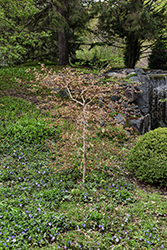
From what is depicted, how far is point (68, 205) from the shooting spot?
3.58m

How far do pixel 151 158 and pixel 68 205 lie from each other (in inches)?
80.7

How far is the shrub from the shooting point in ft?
13.7

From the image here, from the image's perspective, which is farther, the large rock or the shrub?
the large rock

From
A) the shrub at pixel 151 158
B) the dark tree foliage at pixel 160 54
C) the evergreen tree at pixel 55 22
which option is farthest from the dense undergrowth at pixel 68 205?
the dark tree foliage at pixel 160 54

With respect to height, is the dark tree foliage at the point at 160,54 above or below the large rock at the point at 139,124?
above

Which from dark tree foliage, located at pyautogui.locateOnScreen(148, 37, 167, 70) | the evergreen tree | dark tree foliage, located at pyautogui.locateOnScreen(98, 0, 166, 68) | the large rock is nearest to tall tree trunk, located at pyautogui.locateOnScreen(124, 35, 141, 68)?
dark tree foliage, located at pyautogui.locateOnScreen(98, 0, 166, 68)

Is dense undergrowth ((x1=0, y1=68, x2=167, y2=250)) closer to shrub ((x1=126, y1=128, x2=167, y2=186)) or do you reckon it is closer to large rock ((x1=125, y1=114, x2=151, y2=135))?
shrub ((x1=126, y1=128, x2=167, y2=186))

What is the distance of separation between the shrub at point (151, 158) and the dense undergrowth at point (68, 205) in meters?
0.35

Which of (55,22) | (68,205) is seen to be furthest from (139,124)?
A: (55,22)

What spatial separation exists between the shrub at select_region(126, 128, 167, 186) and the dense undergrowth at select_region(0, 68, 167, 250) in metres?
0.35

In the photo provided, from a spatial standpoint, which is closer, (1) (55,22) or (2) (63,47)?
(1) (55,22)

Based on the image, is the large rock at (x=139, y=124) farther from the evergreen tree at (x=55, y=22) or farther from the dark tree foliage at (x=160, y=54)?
the dark tree foliage at (x=160, y=54)

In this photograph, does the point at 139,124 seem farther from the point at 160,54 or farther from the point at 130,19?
the point at 160,54

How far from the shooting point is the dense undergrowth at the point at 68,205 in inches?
113
